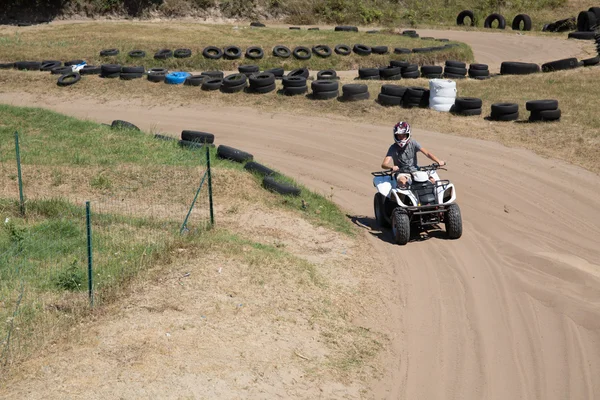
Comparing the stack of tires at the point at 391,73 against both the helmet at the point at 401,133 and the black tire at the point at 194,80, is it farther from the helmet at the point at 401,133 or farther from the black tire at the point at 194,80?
the helmet at the point at 401,133

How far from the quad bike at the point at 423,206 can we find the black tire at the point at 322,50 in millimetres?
18113

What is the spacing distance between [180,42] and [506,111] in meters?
15.7

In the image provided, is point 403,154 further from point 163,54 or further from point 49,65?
point 49,65

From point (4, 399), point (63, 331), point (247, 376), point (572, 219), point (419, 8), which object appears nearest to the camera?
point (4, 399)

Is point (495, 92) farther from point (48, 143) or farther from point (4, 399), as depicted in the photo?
point (4, 399)

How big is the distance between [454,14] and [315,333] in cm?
4079

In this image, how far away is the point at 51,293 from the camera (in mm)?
11055

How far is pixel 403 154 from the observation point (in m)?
14.6

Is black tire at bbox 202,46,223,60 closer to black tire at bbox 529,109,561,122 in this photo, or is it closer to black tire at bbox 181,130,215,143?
black tire at bbox 181,130,215,143

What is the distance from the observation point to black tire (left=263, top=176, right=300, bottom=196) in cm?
1633

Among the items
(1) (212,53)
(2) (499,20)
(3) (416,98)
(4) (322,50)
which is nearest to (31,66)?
(1) (212,53)

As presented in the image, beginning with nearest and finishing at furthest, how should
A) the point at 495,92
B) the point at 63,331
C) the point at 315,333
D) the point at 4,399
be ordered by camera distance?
the point at 4,399 < the point at 63,331 < the point at 315,333 < the point at 495,92

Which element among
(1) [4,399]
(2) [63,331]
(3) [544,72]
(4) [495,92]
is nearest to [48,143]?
(2) [63,331]

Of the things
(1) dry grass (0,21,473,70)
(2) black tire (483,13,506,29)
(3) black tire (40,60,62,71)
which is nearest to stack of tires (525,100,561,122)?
(1) dry grass (0,21,473,70)
